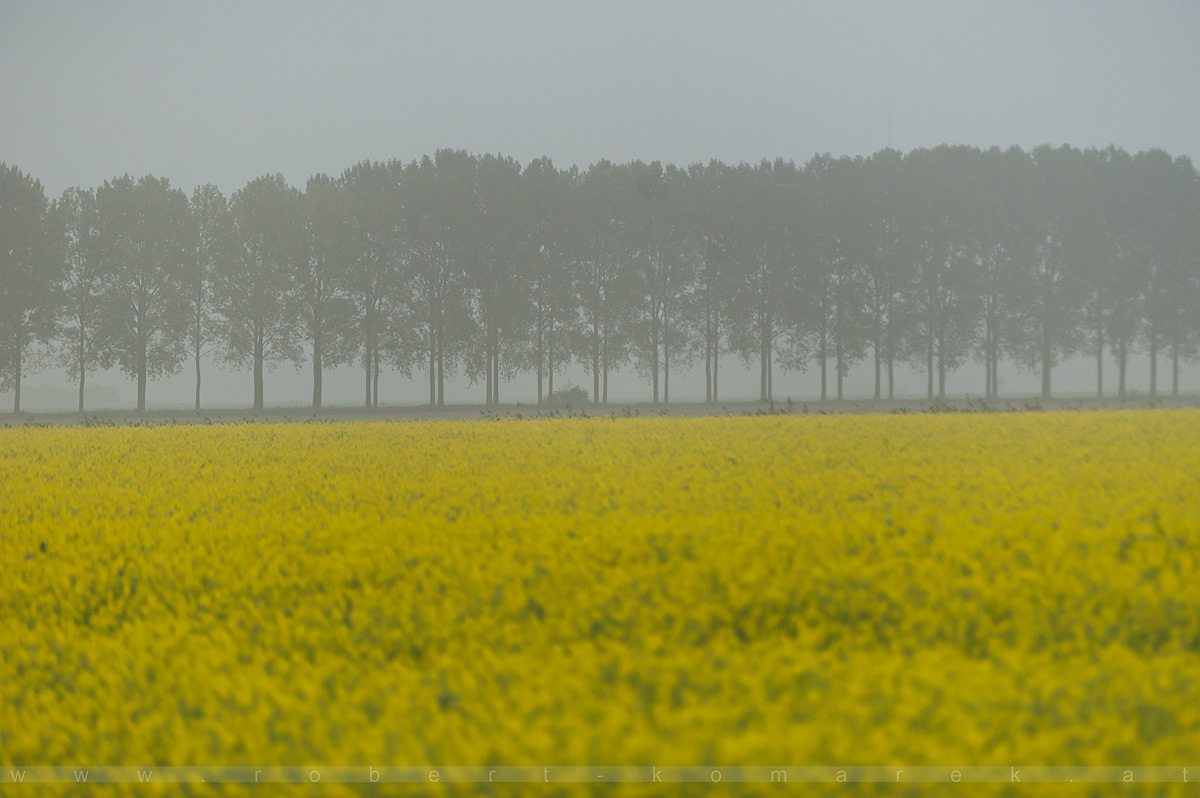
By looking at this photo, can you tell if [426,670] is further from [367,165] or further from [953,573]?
[367,165]

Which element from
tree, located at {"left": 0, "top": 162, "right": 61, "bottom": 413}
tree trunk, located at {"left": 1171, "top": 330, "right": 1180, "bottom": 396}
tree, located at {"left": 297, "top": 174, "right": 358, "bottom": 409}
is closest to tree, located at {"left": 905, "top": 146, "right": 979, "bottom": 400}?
tree trunk, located at {"left": 1171, "top": 330, "right": 1180, "bottom": 396}

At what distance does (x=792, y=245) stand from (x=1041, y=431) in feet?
105

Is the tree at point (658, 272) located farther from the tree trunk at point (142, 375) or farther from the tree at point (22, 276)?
the tree at point (22, 276)

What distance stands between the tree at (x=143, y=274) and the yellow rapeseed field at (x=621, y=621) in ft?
110

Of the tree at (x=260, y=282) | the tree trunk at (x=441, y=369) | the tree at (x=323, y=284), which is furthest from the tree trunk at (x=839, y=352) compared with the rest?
the tree at (x=260, y=282)

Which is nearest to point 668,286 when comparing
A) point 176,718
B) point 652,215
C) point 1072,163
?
point 652,215

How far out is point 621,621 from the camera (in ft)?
14.1

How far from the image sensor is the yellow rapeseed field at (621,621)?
3.04m

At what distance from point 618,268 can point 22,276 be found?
88.7 feet

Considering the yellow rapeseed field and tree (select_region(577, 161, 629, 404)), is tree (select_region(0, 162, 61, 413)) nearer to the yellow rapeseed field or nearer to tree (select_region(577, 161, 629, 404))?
tree (select_region(577, 161, 629, 404))

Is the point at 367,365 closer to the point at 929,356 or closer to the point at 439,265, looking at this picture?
the point at 439,265

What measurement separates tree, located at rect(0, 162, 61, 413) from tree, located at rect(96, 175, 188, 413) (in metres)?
2.41

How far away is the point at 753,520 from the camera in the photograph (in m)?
5.71

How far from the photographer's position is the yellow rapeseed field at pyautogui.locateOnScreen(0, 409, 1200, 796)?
3.04 metres
